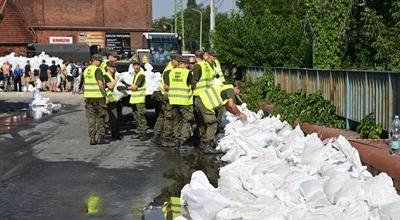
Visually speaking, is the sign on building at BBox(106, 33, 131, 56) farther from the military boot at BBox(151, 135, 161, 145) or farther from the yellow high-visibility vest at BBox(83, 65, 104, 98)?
the yellow high-visibility vest at BBox(83, 65, 104, 98)

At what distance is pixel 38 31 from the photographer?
58969mm

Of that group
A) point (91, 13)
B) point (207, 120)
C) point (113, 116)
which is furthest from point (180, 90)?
point (91, 13)

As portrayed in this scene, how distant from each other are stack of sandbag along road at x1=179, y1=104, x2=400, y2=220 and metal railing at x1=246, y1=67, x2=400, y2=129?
1.35 meters

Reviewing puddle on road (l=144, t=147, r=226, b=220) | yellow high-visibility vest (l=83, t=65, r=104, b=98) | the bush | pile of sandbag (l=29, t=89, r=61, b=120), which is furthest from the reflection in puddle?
pile of sandbag (l=29, t=89, r=61, b=120)

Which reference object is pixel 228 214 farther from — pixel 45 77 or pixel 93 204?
pixel 45 77

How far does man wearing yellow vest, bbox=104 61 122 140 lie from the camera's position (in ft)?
45.4

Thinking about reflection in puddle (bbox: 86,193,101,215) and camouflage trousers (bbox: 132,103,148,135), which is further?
camouflage trousers (bbox: 132,103,148,135)

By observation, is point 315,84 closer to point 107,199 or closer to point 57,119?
point 107,199

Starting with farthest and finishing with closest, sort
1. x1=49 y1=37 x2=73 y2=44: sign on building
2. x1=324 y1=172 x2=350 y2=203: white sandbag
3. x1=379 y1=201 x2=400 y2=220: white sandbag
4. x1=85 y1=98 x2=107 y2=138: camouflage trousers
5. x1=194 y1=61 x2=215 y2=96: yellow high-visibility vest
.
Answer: x1=49 y1=37 x2=73 y2=44: sign on building → x1=85 y1=98 x2=107 y2=138: camouflage trousers → x1=194 y1=61 x2=215 y2=96: yellow high-visibility vest → x1=324 y1=172 x2=350 y2=203: white sandbag → x1=379 y1=201 x2=400 y2=220: white sandbag

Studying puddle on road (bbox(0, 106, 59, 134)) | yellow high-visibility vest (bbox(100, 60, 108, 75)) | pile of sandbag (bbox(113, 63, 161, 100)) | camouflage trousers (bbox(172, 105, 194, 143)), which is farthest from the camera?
puddle on road (bbox(0, 106, 59, 134))

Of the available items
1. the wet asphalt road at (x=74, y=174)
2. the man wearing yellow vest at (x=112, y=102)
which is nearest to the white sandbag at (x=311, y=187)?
the wet asphalt road at (x=74, y=174)

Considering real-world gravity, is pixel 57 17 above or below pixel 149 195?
above

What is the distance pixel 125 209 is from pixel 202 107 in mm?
4714

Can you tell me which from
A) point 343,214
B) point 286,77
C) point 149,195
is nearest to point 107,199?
point 149,195
